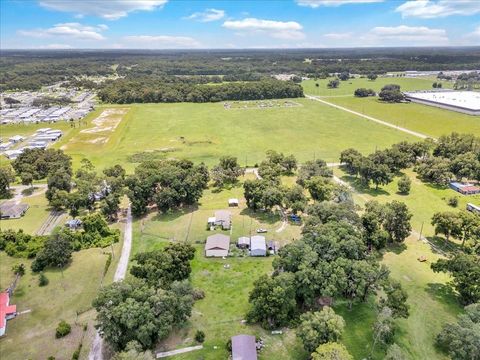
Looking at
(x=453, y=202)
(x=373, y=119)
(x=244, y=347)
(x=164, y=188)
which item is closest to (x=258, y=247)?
(x=244, y=347)

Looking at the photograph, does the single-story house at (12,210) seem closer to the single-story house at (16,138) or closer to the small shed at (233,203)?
the small shed at (233,203)

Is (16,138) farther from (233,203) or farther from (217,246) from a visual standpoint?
(217,246)

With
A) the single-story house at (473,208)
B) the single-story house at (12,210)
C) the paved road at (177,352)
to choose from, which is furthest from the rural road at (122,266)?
the single-story house at (473,208)

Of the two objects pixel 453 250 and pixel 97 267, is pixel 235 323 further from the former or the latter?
pixel 453 250

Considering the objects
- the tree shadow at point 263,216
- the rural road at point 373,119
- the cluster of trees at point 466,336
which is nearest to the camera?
the cluster of trees at point 466,336

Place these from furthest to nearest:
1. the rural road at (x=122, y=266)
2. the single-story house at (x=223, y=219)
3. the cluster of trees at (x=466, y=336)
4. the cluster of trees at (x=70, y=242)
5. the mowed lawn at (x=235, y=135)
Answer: the mowed lawn at (x=235, y=135)
the single-story house at (x=223, y=219)
the cluster of trees at (x=70, y=242)
the rural road at (x=122, y=266)
the cluster of trees at (x=466, y=336)

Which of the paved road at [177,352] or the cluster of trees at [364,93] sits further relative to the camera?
the cluster of trees at [364,93]

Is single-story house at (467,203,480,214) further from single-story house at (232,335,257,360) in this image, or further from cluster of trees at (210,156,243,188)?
single-story house at (232,335,257,360)
